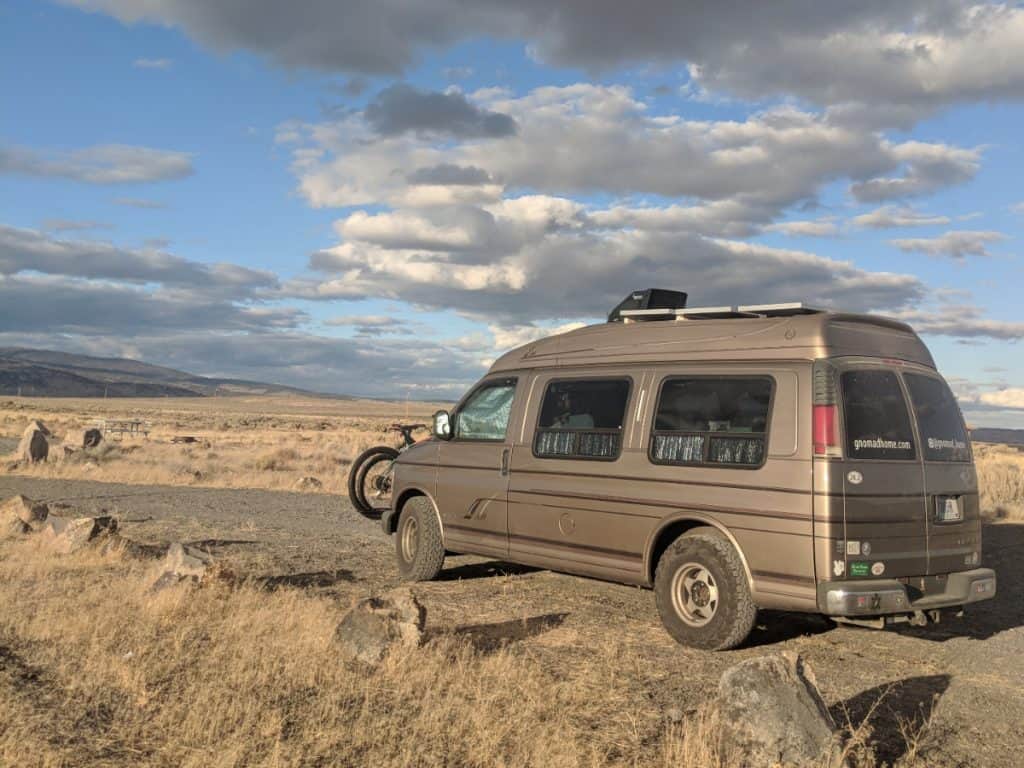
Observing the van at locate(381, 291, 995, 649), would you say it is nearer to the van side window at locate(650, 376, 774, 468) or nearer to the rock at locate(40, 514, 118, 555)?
the van side window at locate(650, 376, 774, 468)

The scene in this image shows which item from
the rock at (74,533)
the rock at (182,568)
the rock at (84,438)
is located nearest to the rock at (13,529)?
the rock at (74,533)

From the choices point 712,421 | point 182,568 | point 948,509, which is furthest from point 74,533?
point 948,509

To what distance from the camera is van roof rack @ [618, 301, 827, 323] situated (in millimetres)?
7027

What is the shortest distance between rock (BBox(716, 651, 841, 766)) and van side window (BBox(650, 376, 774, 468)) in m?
2.03

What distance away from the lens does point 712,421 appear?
22.7ft

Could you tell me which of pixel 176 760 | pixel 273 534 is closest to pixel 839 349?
pixel 176 760

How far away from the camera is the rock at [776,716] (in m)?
4.33

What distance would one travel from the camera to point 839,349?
6492 mm

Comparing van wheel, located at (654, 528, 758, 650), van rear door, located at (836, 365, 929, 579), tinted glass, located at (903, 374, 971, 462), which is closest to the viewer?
van rear door, located at (836, 365, 929, 579)

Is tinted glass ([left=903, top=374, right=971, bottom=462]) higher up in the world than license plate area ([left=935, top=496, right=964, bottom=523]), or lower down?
higher up

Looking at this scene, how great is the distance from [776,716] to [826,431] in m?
2.30

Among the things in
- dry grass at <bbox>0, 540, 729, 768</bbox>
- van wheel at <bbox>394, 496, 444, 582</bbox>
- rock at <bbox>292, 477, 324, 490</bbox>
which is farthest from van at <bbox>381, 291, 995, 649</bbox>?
rock at <bbox>292, 477, 324, 490</bbox>

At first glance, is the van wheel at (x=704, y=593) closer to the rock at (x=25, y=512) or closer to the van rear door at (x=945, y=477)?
the van rear door at (x=945, y=477)

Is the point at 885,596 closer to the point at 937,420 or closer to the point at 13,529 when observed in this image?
the point at 937,420
